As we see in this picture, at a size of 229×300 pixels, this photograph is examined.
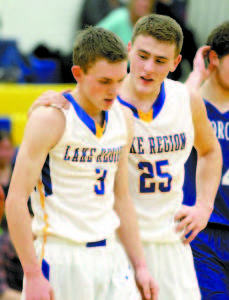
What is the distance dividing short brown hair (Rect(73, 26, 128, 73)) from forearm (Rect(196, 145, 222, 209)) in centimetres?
101

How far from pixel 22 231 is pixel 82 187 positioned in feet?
1.09

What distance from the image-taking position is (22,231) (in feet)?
8.89

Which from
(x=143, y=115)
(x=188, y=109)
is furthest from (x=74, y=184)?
(x=188, y=109)

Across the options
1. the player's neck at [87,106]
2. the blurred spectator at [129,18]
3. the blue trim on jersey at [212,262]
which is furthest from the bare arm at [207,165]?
the blurred spectator at [129,18]

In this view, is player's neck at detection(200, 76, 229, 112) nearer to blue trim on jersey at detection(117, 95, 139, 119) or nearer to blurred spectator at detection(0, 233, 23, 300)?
blue trim on jersey at detection(117, 95, 139, 119)

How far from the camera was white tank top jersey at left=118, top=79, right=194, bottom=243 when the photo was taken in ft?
10.7

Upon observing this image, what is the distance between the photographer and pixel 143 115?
3311 mm

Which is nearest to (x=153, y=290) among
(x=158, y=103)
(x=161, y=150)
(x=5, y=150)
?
(x=161, y=150)

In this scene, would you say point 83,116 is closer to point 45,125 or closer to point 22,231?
point 45,125

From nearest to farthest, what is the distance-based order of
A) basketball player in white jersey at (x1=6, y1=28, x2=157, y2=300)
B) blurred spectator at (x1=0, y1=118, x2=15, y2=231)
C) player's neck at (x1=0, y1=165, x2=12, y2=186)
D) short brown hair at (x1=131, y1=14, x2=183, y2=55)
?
basketball player in white jersey at (x1=6, y1=28, x2=157, y2=300), short brown hair at (x1=131, y1=14, x2=183, y2=55), player's neck at (x1=0, y1=165, x2=12, y2=186), blurred spectator at (x1=0, y1=118, x2=15, y2=231)

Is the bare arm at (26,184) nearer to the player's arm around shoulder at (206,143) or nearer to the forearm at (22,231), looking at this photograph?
the forearm at (22,231)

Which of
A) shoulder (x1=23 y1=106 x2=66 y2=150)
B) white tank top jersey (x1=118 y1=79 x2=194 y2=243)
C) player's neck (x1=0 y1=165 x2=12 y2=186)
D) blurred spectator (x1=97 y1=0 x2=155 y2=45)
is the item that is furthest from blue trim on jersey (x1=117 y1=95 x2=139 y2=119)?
blurred spectator (x1=97 y1=0 x2=155 y2=45)

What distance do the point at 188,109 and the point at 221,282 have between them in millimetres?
1084

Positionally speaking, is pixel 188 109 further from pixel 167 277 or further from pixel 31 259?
pixel 31 259
